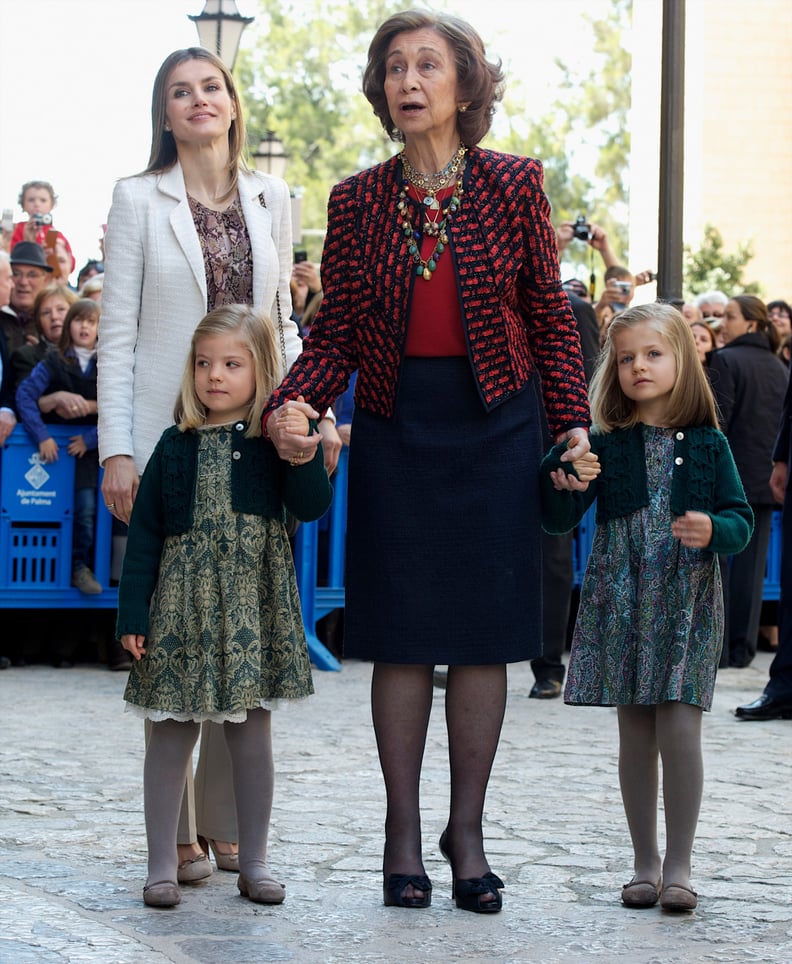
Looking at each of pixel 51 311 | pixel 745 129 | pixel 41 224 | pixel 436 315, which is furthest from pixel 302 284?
pixel 745 129

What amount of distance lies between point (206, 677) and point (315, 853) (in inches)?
33.8

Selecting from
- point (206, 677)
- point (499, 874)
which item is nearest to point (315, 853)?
point (499, 874)

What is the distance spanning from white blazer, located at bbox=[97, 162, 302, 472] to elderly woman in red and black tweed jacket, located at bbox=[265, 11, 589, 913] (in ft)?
1.23

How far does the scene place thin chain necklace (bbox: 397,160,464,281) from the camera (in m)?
4.00

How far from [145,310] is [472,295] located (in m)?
0.88

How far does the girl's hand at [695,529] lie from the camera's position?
3.90 metres

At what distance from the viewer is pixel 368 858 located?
4.46m

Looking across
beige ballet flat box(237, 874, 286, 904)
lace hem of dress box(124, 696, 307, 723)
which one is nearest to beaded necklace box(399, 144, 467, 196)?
lace hem of dress box(124, 696, 307, 723)

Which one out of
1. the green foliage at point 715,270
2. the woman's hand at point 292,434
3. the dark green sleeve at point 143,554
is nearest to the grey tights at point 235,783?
the dark green sleeve at point 143,554

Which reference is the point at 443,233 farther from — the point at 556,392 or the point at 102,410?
the point at 102,410

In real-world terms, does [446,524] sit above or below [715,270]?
below

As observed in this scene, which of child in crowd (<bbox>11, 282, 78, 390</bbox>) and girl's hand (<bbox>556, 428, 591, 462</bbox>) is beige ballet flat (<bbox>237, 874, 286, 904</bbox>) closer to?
girl's hand (<bbox>556, 428, 591, 462</bbox>)

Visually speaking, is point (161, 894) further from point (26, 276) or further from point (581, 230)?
point (26, 276)

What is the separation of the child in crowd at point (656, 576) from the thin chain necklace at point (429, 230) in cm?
55
